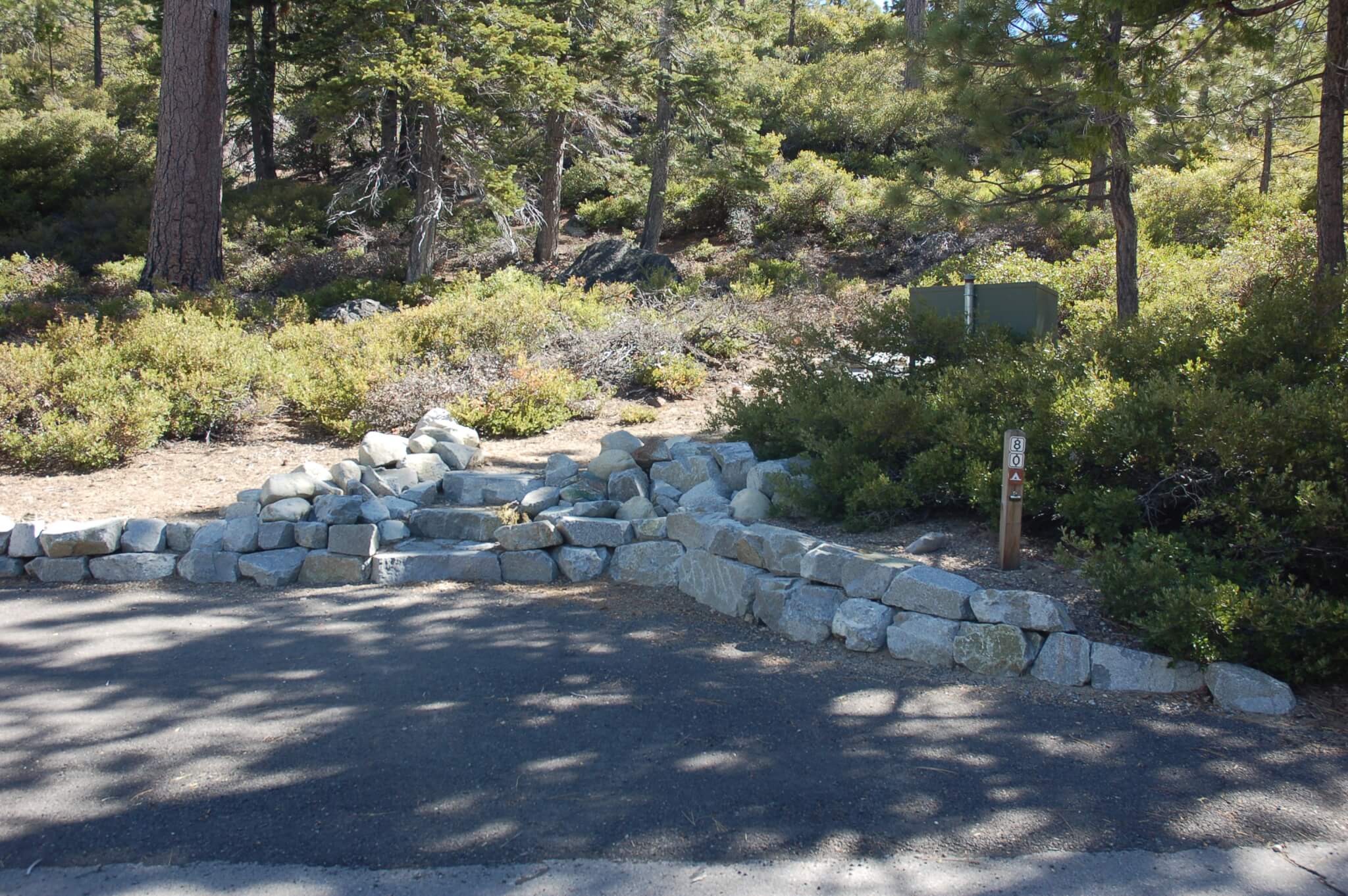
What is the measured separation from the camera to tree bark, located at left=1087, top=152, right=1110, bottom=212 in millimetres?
8625

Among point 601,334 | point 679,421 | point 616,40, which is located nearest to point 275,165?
point 616,40

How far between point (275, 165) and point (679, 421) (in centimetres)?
2058

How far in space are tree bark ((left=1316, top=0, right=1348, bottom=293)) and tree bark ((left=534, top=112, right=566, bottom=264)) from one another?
44.6ft

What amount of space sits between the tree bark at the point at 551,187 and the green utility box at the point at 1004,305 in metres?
12.4

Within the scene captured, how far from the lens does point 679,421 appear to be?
1040cm

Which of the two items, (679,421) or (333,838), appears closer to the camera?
(333,838)

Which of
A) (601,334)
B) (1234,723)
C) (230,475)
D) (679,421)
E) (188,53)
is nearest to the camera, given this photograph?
(1234,723)

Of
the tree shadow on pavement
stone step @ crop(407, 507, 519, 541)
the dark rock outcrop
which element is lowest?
the tree shadow on pavement

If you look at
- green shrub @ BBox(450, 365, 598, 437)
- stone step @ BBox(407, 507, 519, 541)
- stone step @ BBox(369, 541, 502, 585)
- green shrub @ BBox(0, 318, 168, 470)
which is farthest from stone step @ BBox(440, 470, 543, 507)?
green shrub @ BBox(0, 318, 168, 470)

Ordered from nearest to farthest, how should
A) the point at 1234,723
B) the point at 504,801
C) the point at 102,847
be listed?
the point at 102,847 < the point at 504,801 < the point at 1234,723

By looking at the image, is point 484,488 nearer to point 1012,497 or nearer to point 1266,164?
point 1012,497

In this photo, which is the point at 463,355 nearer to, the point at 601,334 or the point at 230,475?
the point at 601,334

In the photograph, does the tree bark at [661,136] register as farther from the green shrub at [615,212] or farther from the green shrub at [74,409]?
the green shrub at [74,409]

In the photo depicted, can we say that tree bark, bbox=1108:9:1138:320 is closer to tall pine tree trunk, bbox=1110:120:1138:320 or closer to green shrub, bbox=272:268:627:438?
A: tall pine tree trunk, bbox=1110:120:1138:320
